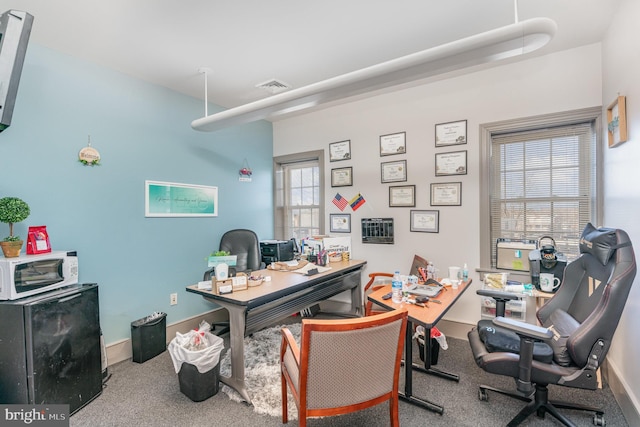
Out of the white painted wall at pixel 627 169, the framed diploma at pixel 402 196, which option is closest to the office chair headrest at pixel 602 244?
the white painted wall at pixel 627 169

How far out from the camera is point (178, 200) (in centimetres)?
A: 324

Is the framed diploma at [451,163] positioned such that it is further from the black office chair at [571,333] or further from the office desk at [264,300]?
the office desk at [264,300]

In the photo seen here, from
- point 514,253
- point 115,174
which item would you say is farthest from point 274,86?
point 514,253

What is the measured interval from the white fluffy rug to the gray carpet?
6cm

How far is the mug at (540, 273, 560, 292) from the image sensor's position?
237 centimetres

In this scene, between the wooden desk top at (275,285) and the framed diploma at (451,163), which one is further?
the framed diploma at (451,163)

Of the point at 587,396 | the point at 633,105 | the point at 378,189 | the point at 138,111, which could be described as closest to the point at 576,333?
the point at 587,396

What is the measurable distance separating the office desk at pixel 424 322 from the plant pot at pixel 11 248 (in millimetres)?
2458

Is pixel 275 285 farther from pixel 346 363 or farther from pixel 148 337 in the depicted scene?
pixel 148 337

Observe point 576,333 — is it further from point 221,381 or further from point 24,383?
point 24,383

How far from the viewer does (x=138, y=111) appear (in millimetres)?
2936

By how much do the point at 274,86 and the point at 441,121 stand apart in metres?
1.84

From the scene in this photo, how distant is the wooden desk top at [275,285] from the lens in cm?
214

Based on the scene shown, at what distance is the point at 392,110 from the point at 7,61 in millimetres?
3213
